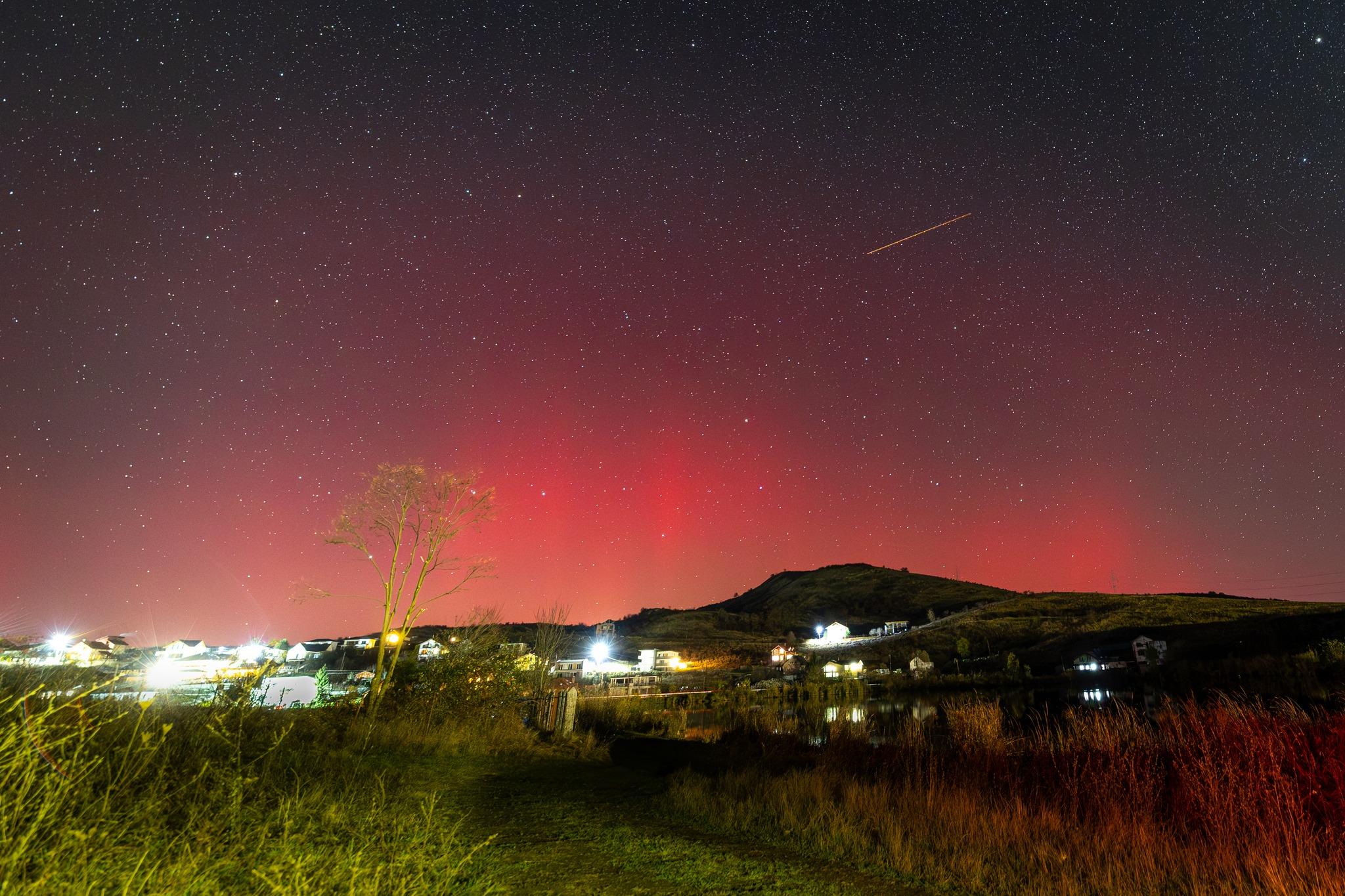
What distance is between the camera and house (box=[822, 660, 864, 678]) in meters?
73.2

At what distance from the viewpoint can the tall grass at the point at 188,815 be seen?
11.8 ft

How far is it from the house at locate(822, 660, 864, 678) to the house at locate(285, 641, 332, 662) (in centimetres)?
6207

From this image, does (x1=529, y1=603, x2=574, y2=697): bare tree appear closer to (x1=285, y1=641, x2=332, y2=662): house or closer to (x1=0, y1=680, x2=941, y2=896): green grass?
(x1=0, y1=680, x2=941, y2=896): green grass

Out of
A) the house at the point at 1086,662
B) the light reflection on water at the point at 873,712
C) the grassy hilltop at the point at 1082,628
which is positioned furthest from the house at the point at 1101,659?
the light reflection on water at the point at 873,712

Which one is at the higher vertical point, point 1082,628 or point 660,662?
point 1082,628

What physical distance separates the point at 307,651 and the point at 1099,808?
10414 cm

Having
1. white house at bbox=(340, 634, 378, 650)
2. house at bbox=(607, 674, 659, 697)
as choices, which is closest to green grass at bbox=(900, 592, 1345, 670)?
house at bbox=(607, 674, 659, 697)

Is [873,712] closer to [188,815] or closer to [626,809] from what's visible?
[626,809]

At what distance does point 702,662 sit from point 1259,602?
9997 cm

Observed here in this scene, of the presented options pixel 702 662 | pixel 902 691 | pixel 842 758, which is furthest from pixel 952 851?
pixel 702 662

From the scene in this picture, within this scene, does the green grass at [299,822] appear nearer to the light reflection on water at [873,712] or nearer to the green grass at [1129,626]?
the light reflection on water at [873,712]

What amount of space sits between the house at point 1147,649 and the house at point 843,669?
1173 inches

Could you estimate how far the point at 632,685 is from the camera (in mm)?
55281

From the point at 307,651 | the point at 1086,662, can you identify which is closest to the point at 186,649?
the point at 307,651
